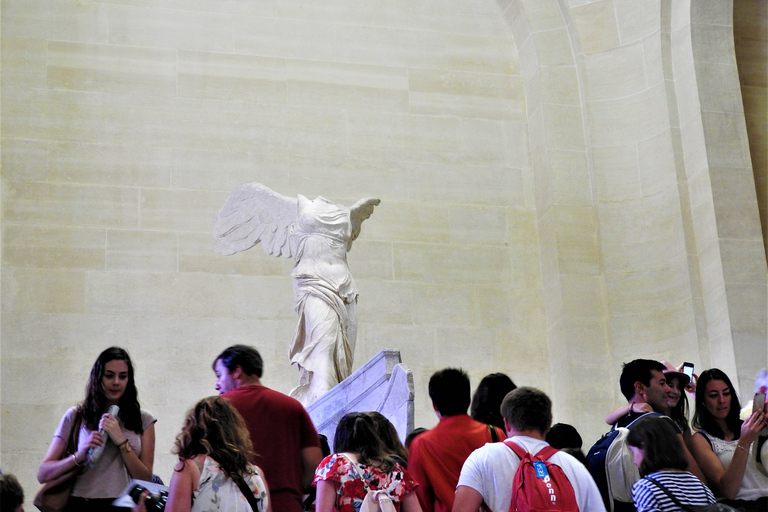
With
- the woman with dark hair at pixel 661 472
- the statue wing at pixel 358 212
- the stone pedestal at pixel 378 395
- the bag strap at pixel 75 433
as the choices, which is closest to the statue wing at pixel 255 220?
the statue wing at pixel 358 212

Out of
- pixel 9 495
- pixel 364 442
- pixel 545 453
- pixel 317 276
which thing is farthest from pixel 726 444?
pixel 317 276

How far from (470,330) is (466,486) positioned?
9187 mm

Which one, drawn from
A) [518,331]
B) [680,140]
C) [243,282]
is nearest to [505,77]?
[680,140]

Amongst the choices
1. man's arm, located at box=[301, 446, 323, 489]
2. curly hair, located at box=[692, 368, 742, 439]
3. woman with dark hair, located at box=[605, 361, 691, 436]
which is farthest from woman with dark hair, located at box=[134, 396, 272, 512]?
curly hair, located at box=[692, 368, 742, 439]

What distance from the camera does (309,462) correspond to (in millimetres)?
5383

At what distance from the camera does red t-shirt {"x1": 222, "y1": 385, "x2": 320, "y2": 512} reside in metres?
5.23

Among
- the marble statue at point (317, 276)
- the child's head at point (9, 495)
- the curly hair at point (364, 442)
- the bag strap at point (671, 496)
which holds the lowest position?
the bag strap at point (671, 496)

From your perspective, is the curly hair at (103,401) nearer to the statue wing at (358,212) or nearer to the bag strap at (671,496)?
the bag strap at (671,496)

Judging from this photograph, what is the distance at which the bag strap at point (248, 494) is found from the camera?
4.67m

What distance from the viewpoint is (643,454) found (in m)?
5.07

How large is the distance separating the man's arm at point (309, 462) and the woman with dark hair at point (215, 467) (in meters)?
0.58

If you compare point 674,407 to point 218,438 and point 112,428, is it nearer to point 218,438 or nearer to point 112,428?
point 218,438

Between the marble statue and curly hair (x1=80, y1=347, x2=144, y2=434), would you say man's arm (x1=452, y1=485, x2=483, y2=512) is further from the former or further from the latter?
the marble statue

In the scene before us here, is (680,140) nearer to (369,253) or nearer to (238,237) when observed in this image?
(369,253)
